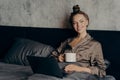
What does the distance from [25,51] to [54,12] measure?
52cm

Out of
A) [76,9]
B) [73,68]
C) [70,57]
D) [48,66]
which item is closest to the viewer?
[48,66]

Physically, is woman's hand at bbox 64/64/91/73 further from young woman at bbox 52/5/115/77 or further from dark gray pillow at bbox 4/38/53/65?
dark gray pillow at bbox 4/38/53/65

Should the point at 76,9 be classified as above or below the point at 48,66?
above

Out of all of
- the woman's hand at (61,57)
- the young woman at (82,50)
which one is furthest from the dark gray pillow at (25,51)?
the woman's hand at (61,57)

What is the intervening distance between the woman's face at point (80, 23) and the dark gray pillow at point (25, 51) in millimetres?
385

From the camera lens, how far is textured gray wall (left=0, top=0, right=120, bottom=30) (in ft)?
9.10

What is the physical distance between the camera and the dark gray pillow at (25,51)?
2.85 meters

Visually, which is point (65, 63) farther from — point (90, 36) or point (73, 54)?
point (90, 36)

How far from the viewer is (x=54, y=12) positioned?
3074 millimetres

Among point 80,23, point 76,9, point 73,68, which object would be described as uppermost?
point 76,9

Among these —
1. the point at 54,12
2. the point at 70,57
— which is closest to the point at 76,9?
the point at 54,12

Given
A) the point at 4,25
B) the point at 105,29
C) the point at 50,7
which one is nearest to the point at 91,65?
the point at 105,29

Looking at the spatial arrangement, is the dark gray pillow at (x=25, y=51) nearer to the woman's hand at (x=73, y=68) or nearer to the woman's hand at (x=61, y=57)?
the woman's hand at (x=61, y=57)

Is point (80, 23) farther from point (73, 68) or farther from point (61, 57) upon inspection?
point (73, 68)
